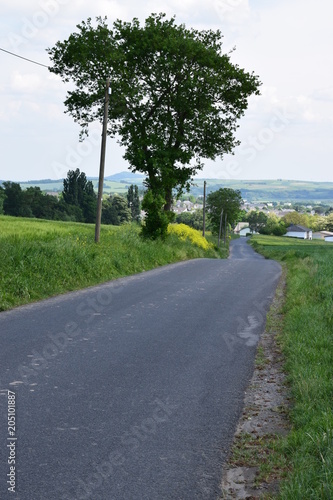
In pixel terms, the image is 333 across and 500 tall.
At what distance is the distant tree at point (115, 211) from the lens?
95250 millimetres

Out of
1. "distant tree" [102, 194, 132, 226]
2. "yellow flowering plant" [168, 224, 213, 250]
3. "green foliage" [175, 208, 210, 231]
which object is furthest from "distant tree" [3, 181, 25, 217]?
"green foliage" [175, 208, 210, 231]

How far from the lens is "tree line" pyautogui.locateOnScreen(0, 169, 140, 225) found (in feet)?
274

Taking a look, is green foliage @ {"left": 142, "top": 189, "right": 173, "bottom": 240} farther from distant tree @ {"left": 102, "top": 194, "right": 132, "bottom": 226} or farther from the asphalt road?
distant tree @ {"left": 102, "top": 194, "right": 132, "bottom": 226}

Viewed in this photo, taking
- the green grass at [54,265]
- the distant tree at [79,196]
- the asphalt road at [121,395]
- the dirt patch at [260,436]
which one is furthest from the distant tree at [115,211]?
the dirt patch at [260,436]

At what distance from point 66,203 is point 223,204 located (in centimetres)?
3980

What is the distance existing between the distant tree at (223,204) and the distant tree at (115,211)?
72.5 feet

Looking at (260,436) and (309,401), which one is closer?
(260,436)

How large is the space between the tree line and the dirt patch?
73478 mm

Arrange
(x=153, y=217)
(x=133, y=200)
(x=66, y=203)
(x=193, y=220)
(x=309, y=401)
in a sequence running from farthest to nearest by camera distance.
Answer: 1. (x=193, y=220)
2. (x=133, y=200)
3. (x=66, y=203)
4. (x=153, y=217)
5. (x=309, y=401)

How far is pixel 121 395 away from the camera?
246 inches

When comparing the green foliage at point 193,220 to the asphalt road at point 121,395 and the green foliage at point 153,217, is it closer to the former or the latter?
the green foliage at point 153,217

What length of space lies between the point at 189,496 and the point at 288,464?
3.27 ft

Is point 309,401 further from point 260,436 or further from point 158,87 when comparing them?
point 158,87

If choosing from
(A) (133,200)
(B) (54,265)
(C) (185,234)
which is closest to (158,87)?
(C) (185,234)
